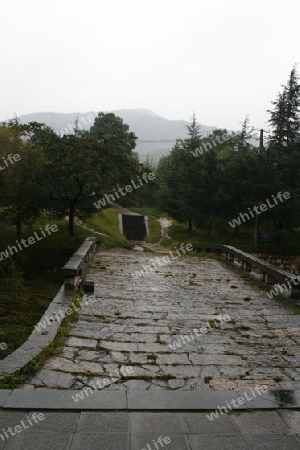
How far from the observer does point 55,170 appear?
17.4 metres

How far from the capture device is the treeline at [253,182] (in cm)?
2166

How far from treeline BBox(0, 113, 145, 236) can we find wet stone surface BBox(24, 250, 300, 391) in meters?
9.78

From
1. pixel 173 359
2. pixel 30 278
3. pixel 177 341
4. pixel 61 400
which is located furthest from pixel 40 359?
pixel 30 278

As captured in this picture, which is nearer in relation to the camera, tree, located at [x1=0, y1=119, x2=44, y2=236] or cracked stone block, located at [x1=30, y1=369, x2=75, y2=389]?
cracked stone block, located at [x1=30, y1=369, x2=75, y2=389]

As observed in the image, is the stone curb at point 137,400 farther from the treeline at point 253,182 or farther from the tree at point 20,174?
the treeline at point 253,182

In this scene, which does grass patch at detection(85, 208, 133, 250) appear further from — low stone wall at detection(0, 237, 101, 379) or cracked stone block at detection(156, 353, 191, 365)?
cracked stone block at detection(156, 353, 191, 365)

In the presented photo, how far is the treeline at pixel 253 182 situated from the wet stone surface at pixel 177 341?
14.1 metres

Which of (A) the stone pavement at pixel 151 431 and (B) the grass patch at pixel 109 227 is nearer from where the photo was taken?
(A) the stone pavement at pixel 151 431

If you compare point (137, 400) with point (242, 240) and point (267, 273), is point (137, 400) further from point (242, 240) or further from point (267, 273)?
point (242, 240)

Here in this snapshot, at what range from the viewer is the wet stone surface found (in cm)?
369

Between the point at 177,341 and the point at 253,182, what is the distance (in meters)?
18.6

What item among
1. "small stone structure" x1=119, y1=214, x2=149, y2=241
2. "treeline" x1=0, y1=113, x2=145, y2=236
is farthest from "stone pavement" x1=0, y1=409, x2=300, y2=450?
"small stone structure" x1=119, y1=214, x2=149, y2=241

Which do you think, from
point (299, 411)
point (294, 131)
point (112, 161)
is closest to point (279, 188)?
point (294, 131)

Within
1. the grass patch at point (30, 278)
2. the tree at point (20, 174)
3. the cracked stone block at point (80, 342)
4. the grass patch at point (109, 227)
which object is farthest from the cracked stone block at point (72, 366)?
the grass patch at point (109, 227)
